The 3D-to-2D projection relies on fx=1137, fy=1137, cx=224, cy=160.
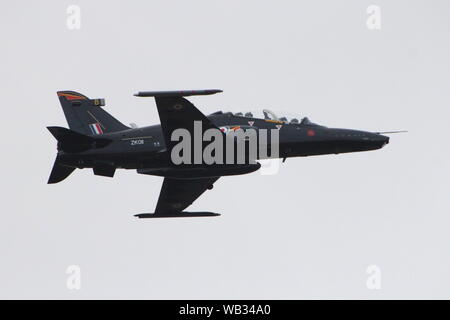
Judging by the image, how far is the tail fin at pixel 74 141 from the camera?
1833 inches

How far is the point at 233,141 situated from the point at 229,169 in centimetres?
139

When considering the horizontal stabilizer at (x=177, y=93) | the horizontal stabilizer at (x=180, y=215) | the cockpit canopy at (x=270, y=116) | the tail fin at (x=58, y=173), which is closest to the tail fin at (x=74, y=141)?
the tail fin at (x=58, y=173)

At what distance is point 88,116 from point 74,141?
3219 mm

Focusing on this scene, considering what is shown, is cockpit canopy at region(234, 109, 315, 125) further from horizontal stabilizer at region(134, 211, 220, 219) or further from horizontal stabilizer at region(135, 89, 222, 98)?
horizontal stabilizer at region(134, 211, 220, 219)

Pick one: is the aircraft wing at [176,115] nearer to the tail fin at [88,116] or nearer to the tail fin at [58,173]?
the tail fin at [88,116]

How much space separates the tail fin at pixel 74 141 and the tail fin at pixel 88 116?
2.09 metres

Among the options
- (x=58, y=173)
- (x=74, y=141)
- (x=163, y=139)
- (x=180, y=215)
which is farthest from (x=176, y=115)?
(x=180, y=215)

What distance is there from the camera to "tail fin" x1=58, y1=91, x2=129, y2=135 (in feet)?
163

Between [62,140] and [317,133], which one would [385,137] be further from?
[62,140]

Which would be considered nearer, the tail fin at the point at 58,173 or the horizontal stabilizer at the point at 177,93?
the horizontal stabilizer at the point at 177,93

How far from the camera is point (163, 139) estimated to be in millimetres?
47688

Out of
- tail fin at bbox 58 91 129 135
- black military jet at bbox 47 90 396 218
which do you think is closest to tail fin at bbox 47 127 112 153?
black military jet at bbox 47 90 396 218

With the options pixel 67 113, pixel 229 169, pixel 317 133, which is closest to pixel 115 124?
pixel 67 113

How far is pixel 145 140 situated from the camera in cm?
4772
